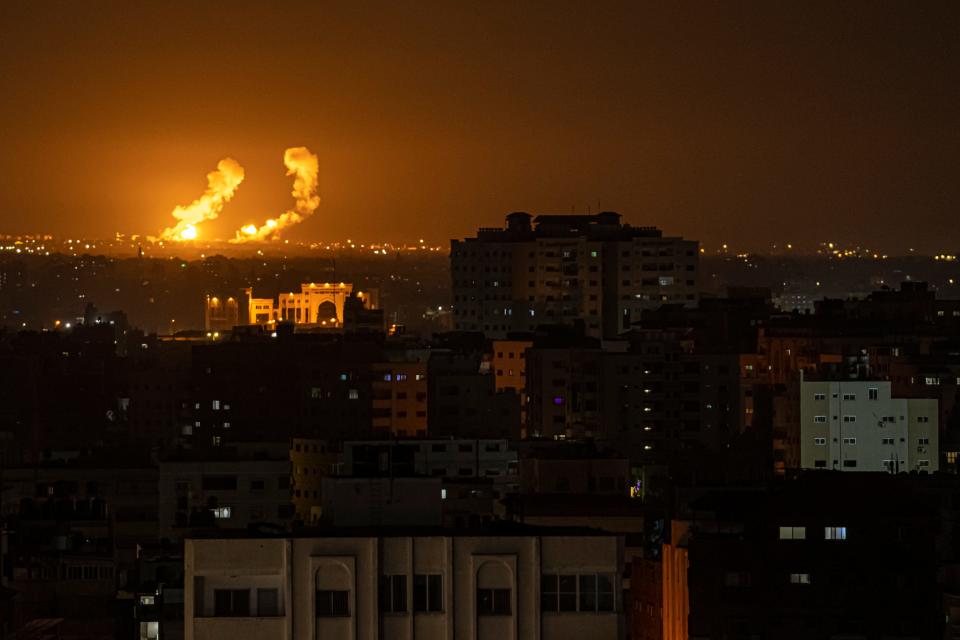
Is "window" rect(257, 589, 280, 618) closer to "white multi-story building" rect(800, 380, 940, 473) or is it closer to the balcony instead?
the balcony

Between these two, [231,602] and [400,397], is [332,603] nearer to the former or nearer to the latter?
[231,602]

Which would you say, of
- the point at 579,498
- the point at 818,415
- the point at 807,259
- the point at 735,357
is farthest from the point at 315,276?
the point at 579,498

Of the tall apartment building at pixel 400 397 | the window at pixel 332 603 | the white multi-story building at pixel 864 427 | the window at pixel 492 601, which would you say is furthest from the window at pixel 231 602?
the tall apartment building at pixel 400 397

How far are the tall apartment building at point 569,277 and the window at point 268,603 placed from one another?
281 feet

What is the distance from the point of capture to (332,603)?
21.2 metres

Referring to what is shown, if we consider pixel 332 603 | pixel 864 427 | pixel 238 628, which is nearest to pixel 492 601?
pixel 332 603

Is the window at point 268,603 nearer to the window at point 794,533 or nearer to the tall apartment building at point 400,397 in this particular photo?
the window at point 794,533

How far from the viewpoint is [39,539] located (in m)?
39.6

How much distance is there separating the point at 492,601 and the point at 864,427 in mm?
36756

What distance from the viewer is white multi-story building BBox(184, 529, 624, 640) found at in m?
21.2

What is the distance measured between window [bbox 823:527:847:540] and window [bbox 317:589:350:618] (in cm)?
838

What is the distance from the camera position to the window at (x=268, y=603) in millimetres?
21156

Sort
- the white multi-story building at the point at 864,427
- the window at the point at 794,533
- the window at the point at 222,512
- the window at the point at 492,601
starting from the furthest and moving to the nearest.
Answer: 1. the white multi-story building at the point at 864,427
2. the window at the point at 222,512
3. the window at the point at 794,533
4. the window at the point at 492,601

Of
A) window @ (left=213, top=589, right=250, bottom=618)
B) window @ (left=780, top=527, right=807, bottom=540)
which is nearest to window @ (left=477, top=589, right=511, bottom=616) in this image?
window @ (left=213, top=589, right=250, bottom=618)
